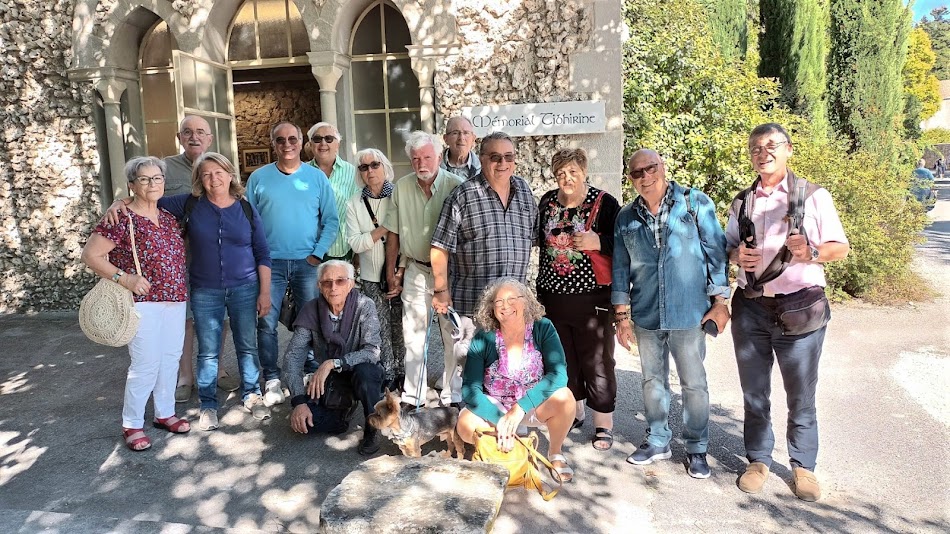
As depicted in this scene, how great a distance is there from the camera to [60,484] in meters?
3.63

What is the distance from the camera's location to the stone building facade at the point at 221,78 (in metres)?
6.49

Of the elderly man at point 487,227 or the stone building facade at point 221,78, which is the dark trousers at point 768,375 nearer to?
the elderly man at point 487,227

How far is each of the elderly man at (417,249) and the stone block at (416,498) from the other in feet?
3.95

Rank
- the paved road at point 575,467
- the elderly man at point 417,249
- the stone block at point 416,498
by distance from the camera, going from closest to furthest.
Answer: the stone block at point 416,498
the paved road at point 575,467
the elderly man at point 417,249

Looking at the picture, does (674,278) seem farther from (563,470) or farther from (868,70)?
(868,70)

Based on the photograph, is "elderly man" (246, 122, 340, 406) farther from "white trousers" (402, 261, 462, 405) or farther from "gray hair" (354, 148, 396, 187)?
"white trousers" (402, 261, 462, 405)

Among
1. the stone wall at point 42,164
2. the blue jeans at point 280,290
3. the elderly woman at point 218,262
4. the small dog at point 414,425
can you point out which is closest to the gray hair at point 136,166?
the elderly woman at point 218,262

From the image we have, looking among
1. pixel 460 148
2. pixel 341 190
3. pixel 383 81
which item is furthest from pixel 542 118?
pixel 341 190

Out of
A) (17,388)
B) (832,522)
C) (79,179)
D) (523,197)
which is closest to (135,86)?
(79,179)

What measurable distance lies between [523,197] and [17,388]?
14.1 feet

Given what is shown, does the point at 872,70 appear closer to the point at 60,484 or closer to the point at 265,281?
the point at 265,281

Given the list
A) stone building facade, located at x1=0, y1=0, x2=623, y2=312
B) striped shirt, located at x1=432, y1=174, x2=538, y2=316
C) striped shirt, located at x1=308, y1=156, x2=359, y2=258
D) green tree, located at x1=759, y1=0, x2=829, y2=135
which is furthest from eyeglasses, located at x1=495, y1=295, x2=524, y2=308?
green tree, located at x1=759, y1=0, x2=829, y2=135

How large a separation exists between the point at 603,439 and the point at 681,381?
23.9 inches

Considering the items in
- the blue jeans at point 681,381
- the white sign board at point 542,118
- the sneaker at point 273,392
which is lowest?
the sneaker at point 273,392
